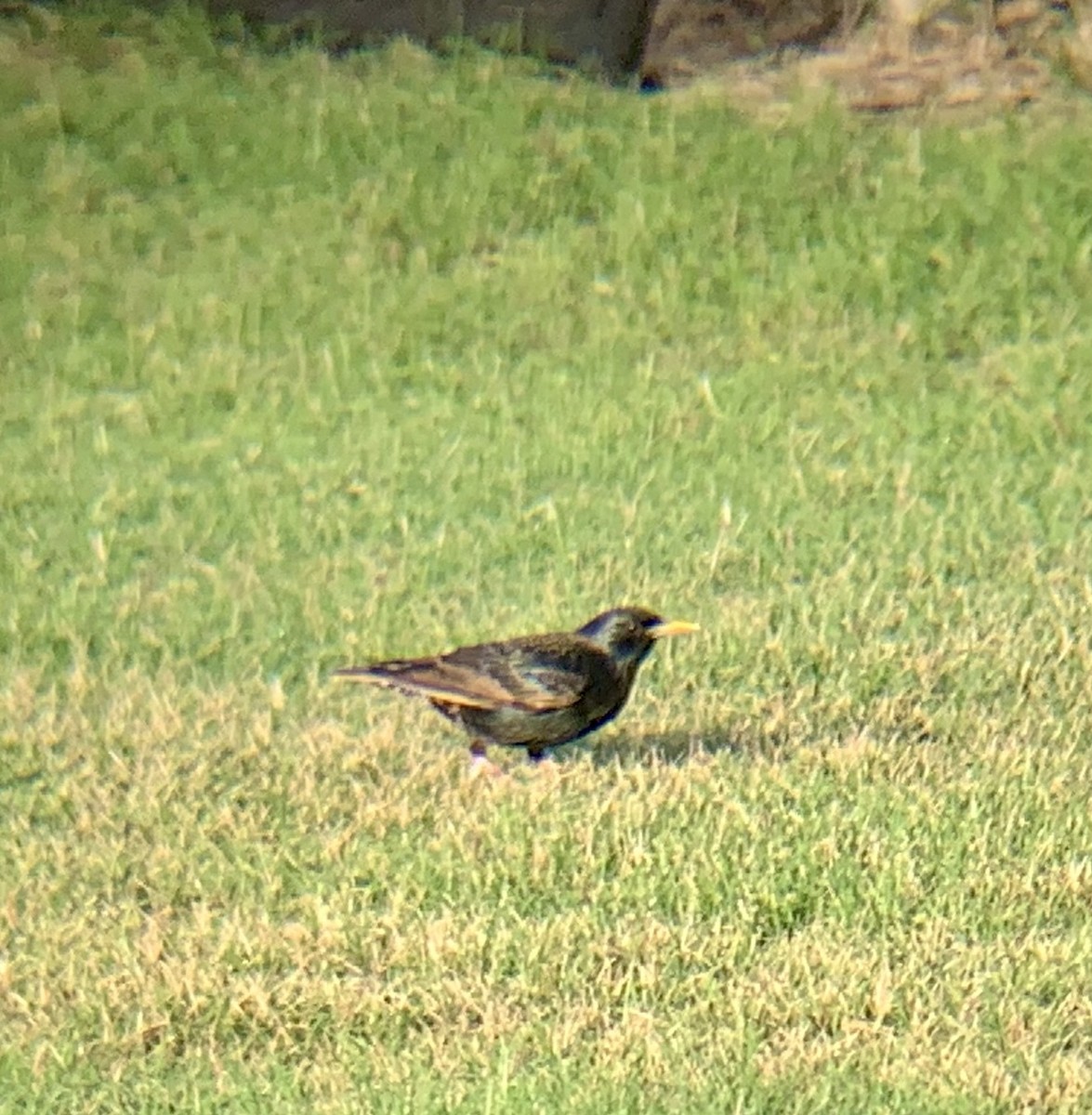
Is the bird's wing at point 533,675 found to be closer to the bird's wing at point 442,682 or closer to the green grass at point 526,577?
the bird's wing at point 442,682

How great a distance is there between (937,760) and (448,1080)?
2.73m

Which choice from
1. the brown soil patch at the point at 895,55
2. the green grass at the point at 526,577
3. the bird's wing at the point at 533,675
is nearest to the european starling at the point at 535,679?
the bird's wing at the point at 533,675

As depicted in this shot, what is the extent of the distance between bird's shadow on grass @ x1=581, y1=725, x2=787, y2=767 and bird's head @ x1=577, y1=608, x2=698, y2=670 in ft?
1.03

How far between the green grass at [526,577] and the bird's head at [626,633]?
380mm

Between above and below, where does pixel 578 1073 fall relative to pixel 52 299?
above

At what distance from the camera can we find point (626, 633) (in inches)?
310

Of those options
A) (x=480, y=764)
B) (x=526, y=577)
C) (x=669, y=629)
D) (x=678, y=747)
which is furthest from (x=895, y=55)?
(x=480, y=764)

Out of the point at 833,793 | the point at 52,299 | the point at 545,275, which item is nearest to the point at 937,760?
the point at 833,793

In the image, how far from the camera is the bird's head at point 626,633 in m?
7.85

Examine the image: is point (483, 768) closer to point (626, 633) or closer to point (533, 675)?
point (533, 675)

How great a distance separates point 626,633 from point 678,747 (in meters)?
0.52

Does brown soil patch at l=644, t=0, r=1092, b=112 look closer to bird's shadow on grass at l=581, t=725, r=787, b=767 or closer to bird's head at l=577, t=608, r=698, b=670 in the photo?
bird's shadow on grass at l=581, t=725, r=787, b=767

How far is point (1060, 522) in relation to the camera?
10.8 meters

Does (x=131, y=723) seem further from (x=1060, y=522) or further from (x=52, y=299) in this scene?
(x=52, y=299)
